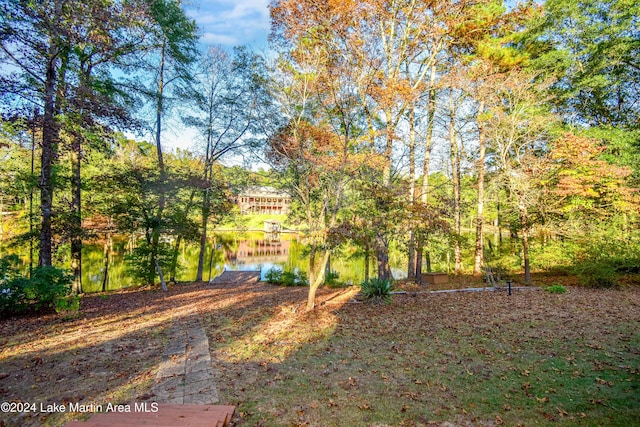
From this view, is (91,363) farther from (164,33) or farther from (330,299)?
(164,33)

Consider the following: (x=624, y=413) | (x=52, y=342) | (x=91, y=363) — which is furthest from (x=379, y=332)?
(x=52, y=342)

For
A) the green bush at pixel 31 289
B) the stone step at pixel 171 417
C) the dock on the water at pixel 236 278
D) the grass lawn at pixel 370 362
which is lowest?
the dock on the water at pixel 236 278

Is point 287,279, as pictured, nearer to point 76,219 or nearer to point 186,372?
point 76,219

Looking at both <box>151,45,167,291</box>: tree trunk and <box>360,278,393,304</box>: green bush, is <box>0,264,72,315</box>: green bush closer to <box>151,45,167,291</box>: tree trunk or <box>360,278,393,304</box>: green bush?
<box>151,45,167,291</box>: tree trunk

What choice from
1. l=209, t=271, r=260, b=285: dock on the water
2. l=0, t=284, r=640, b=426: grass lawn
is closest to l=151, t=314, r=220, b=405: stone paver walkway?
l=0, t=284, r=640, b=426: grass lawn

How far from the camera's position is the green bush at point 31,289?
6.43 metres

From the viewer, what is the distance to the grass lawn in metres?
3.10

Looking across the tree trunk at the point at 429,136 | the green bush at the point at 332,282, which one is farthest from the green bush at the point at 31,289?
the tree trunk at the point at 429,136

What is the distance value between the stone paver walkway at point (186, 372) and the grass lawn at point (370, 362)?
15cm

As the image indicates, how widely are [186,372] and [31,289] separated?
526 centimetres

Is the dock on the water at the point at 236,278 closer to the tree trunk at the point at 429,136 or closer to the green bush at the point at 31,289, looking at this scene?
the green bush at the point at 31,289

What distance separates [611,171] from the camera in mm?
10172

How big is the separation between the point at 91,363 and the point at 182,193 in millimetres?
9701

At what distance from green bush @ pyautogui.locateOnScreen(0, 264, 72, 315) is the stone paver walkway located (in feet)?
11.1
